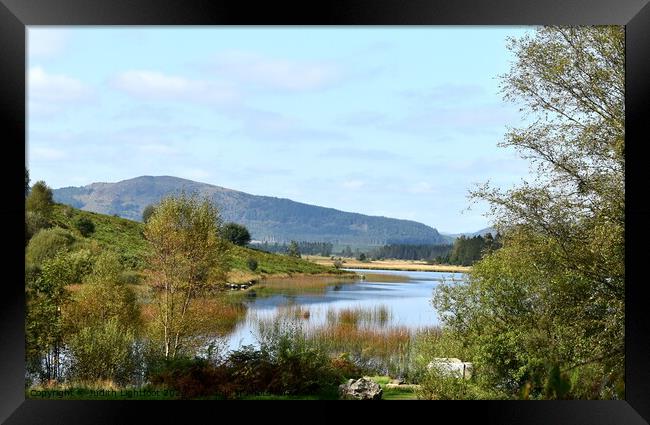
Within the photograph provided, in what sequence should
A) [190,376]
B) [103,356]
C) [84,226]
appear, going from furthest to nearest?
[84,226] < [103,356] < [190,376]

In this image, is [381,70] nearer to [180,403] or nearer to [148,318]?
[148,318]

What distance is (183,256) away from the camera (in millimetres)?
7098

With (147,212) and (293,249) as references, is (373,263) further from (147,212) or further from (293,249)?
(147,212)

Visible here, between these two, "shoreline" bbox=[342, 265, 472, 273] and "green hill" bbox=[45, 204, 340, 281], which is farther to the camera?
"shoreline" bbox=[342, 265, 472, 273]

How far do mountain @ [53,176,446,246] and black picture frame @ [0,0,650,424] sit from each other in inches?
120

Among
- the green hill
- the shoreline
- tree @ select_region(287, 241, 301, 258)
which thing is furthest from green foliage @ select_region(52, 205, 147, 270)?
the shoreline

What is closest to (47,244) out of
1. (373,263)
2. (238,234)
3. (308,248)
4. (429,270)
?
(238,234)

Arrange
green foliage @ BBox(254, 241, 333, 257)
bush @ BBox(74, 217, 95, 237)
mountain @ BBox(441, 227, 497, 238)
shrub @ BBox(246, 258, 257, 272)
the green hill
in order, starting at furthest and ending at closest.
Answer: green foliage @ BBox(254, 241, 333, 257)
bush @ BBox(74, 217, 95, 237)
shrub @ BBox(246, 258, 257, 272)
the green hill
mountain @ BBox(441, 227, 497, 238)

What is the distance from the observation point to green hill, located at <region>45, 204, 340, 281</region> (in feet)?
24.6

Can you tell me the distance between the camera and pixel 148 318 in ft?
23.2

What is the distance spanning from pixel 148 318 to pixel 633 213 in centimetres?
497

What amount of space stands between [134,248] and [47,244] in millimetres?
1044

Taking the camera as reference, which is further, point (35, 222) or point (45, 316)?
point (35, 222)

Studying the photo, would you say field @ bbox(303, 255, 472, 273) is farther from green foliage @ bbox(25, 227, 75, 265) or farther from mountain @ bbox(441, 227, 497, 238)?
green foliage @ bbox(25, 227, 75, 265)
